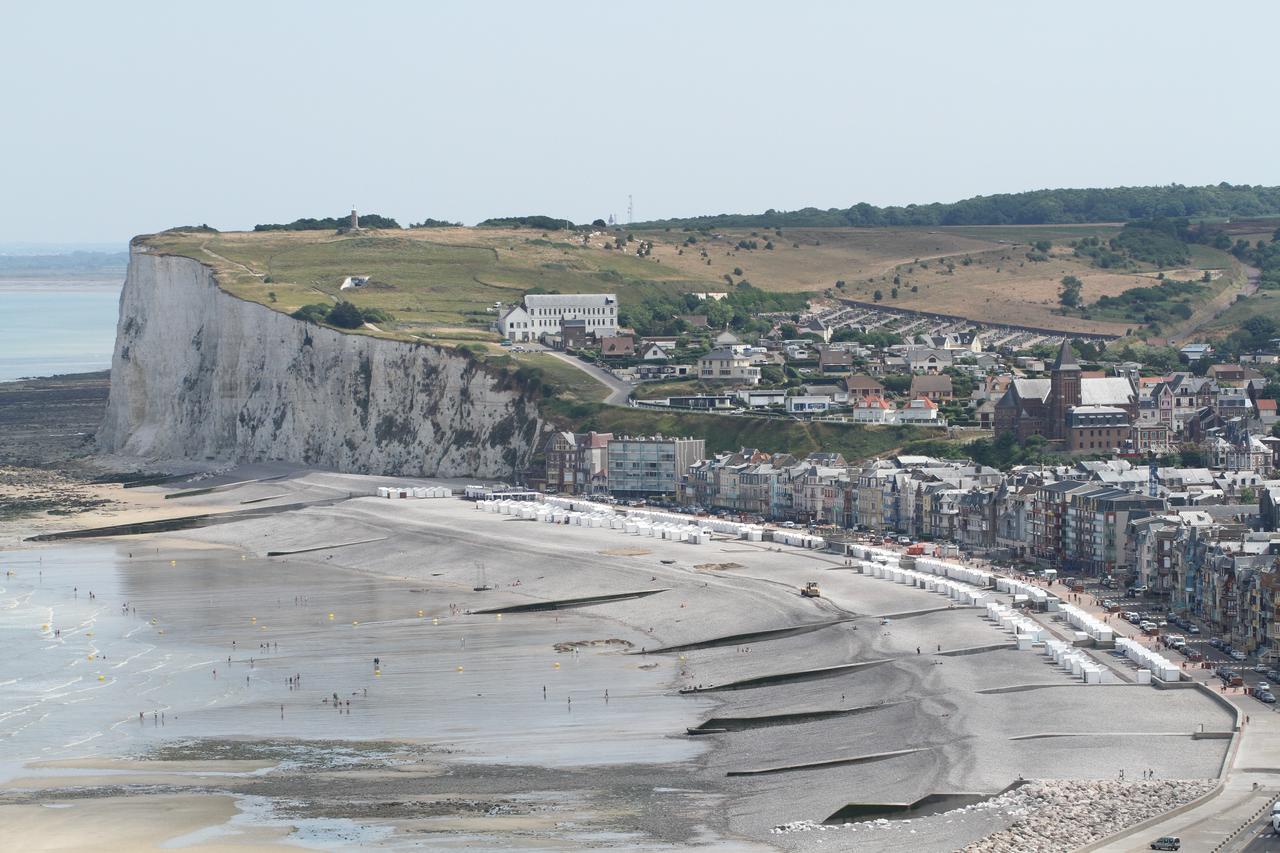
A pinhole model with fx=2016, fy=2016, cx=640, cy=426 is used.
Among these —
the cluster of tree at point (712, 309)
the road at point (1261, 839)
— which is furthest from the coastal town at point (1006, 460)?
the road at point (1261, 839)

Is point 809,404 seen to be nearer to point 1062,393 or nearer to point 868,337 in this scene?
point 1062,393

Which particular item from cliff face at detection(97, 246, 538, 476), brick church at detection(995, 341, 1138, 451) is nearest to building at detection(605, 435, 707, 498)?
cliff face at detection(97, 246, 538, 476)

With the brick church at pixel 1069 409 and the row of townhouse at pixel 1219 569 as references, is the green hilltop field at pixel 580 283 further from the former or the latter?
the row of townhouse at pixel 1219 569

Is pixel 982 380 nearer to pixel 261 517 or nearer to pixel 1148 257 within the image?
pixel 261 517

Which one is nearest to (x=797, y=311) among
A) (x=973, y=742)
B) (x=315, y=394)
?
(x=315, y=394)

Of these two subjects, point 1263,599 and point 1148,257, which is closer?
point 1263,599

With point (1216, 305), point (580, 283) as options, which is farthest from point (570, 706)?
point (1216, 305)
